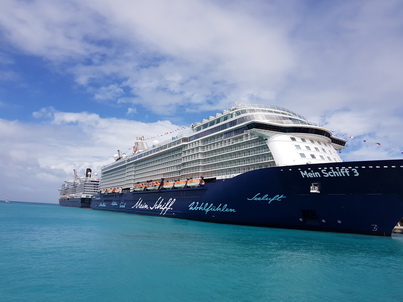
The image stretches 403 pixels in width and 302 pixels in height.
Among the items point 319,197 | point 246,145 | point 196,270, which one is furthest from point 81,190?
point 196,270

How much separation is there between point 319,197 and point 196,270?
1492 cm

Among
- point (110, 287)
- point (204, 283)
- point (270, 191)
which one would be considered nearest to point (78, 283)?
point (110, 287)

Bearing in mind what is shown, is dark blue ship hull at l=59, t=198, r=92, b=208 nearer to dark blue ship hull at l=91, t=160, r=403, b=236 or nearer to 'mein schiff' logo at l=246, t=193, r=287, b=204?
dark blue ship hull at l=91, t=160, r=403, b=236

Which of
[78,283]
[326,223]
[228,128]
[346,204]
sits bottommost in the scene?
[78,283]

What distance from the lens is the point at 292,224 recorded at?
2600cm

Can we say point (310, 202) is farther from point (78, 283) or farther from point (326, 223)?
point (78, 283)

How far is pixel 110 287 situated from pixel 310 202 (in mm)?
18529

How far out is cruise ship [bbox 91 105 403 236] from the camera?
74.6ft

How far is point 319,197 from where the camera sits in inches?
952

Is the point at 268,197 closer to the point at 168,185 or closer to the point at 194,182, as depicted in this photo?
the point at 194,182

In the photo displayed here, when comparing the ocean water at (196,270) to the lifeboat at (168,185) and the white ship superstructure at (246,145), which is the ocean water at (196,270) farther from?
the lifeboat at (168,185)

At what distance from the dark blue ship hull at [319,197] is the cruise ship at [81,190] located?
77.1 meters

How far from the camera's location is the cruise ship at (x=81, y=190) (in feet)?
323

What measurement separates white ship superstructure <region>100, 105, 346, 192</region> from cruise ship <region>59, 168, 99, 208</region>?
57.5 meters
